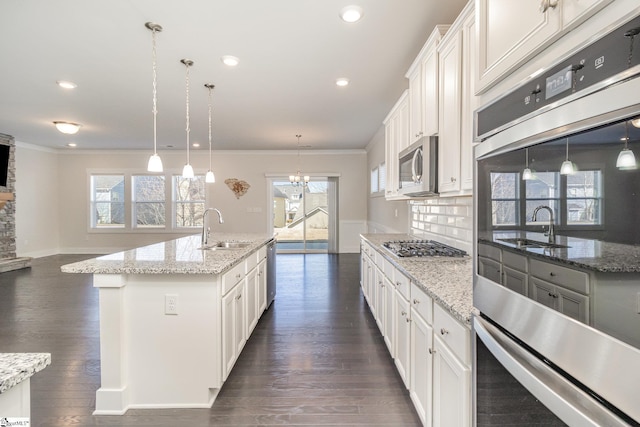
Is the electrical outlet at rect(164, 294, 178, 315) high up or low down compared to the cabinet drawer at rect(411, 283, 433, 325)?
down

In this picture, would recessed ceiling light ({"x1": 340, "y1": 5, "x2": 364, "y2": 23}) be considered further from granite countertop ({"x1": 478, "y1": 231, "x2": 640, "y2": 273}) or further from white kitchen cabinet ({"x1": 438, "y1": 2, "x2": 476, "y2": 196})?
granite countertop ({"x1": 478, "y1": 231, "x2": 640, "y2": 273})

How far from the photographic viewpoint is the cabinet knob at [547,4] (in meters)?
0.76

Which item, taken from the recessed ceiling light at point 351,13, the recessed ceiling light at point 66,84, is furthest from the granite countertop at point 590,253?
the recessed ceiling light at point 66,84

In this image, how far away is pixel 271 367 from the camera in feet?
8.22

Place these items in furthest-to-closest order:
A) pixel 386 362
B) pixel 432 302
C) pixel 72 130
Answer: pixel 72 130 < pixel 386 362 < pixel 432 302

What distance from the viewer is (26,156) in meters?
7.32

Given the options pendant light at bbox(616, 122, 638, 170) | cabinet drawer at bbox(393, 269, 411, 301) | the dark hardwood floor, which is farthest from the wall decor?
pendant light at bbox(616, 122, 638, 170)

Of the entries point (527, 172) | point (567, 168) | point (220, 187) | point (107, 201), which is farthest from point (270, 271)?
point (107, 201)

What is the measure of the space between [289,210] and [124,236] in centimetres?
435

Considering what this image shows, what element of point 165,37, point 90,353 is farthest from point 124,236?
point 165,37

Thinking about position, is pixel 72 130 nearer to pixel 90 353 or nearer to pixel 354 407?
pixel 90 353

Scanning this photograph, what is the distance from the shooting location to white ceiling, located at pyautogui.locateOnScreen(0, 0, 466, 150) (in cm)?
235

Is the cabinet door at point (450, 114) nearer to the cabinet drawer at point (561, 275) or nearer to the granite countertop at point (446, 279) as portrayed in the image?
the granite countertop at point (446, 279)

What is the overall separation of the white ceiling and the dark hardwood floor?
8.82ft
